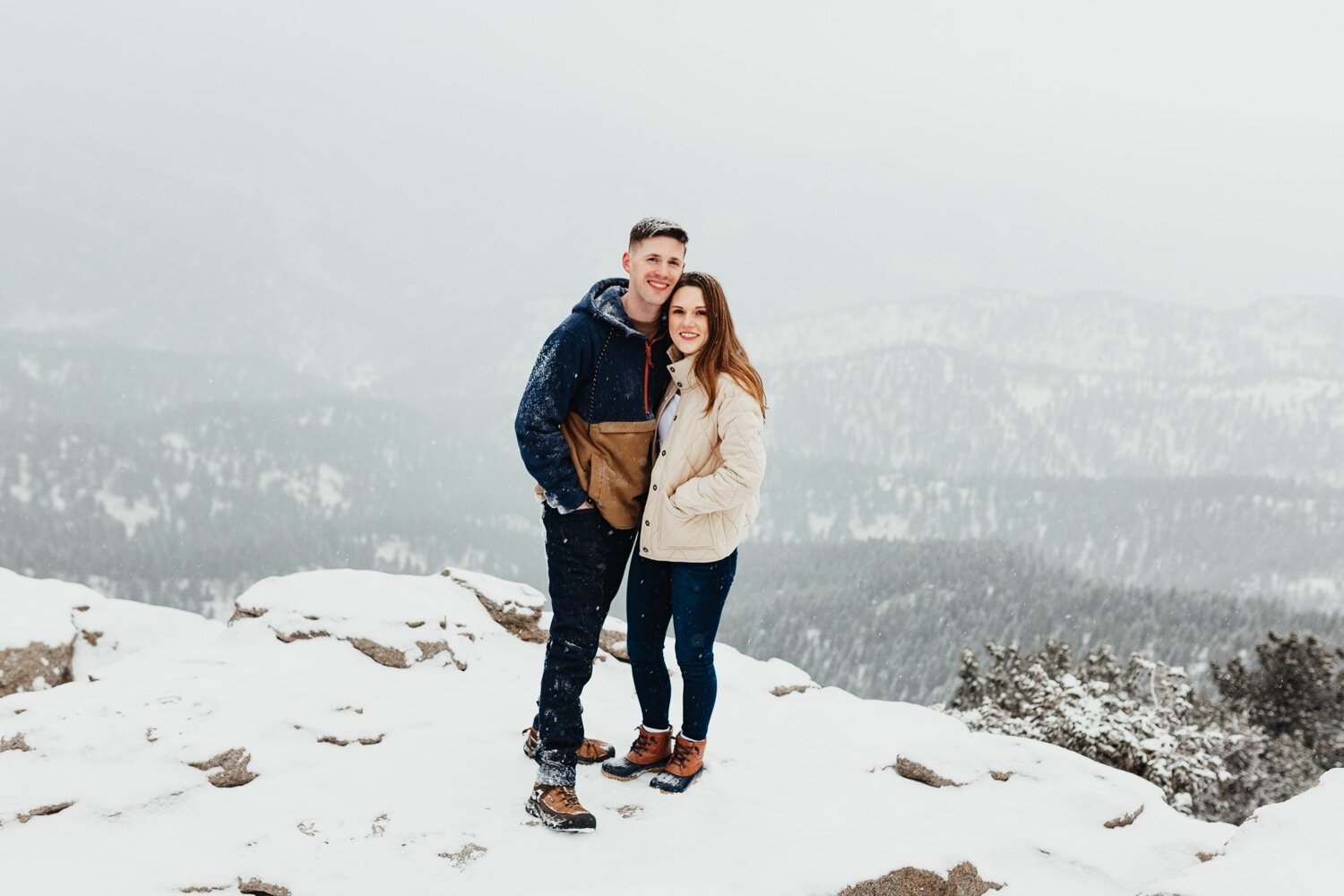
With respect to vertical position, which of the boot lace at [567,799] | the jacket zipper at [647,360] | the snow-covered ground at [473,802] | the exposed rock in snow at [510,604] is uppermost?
the jacket zipper at [647,360]

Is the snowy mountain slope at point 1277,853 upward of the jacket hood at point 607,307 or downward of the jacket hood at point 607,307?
downward

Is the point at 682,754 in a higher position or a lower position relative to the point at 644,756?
higher

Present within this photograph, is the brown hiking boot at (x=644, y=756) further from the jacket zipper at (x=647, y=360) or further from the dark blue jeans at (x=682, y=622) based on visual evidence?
the jacket zipper at (x=647, y=360)

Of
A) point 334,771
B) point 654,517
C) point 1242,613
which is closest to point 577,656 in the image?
point 654,517

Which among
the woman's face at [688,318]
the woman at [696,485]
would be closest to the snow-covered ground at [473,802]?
the woman at [696,485]

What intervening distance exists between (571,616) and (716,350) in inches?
76.2

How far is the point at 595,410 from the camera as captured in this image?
15.8ft

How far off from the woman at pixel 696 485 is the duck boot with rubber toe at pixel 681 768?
0.03 metres

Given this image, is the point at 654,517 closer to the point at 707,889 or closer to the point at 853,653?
the point at 707,889

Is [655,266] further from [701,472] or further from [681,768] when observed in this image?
[681,768]

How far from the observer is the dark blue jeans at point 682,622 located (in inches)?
199

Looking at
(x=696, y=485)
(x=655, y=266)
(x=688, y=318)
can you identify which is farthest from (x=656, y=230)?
(x=696, y=485)

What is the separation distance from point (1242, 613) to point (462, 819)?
429ft

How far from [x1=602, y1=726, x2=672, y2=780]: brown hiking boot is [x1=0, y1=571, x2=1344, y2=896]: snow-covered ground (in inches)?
5.5
